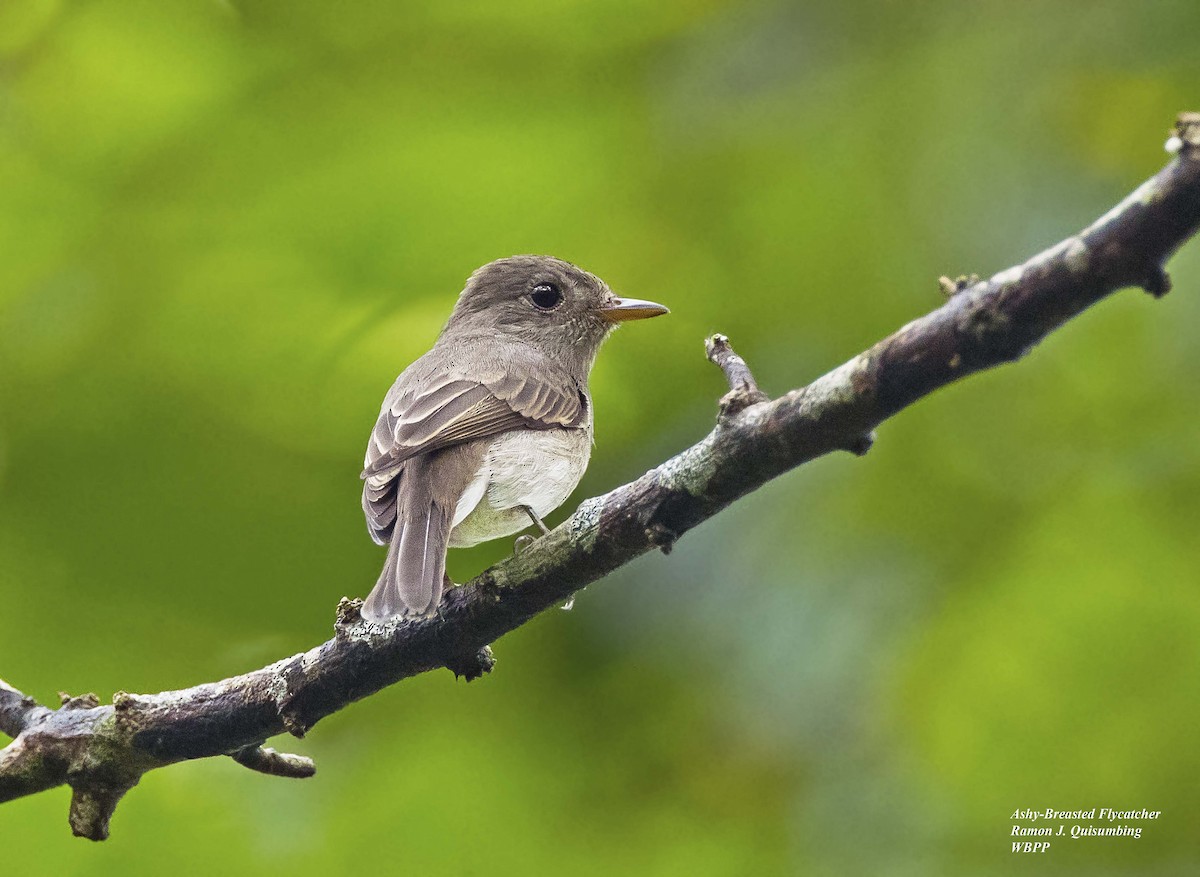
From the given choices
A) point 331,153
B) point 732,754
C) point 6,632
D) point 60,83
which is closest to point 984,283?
point 732,754

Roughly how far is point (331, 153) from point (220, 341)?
614 millimetres

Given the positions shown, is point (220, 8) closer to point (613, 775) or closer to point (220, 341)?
point (220, 341)

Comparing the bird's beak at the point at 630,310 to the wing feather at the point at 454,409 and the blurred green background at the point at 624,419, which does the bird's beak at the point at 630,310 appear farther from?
the wing feather at the point at 454,409

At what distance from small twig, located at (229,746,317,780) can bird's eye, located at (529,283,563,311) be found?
2.29 meters

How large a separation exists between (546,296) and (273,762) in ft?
7.86

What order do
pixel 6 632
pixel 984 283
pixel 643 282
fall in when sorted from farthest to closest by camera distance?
1. pixel 643 282
2. pixel 6 632
3. pixel 984 283

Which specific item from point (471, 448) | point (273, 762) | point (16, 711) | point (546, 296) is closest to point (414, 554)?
point (273, 762)

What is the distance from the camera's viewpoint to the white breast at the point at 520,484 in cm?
400

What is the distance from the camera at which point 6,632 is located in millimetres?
3479

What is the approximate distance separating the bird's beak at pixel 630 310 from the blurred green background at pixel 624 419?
34mm

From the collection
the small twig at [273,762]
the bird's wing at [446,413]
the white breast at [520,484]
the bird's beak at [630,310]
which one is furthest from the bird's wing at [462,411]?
the small twig at [273,762]

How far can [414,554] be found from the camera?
339 centimetres

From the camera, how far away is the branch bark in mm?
2006

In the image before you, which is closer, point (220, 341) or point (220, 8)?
point (220, 341)
